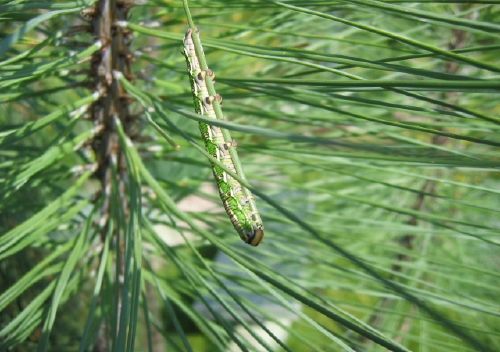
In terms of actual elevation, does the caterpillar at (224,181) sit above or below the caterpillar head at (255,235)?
above

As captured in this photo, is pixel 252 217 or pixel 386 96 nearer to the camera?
pixel 252 217

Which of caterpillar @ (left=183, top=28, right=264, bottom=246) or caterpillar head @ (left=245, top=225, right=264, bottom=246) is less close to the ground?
caterpillar @ (left=183, top=28, right=264, bottom=246)

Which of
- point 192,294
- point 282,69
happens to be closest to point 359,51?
point 282,69

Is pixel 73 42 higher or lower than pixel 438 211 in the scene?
higher

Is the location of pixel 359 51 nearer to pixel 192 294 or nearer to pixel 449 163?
pixel 192 294

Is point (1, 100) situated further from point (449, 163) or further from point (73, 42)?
point (449, 163)

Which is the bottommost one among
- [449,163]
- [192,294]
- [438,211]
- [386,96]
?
[438,211]

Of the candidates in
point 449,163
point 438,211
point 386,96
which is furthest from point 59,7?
point 438,211

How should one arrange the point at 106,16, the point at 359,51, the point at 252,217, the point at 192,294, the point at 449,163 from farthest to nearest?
the point at 359,51 < the point at 192,294 < the point at 106,16 < the point at 252,217 < the point at 449,163

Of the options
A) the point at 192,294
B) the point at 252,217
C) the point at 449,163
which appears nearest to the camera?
the point at 449,163
